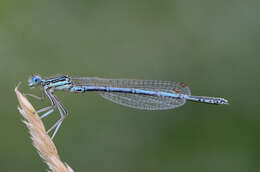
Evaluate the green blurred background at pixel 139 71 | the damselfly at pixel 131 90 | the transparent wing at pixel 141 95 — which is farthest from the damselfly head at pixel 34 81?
the green blurred background at pixel 139 71

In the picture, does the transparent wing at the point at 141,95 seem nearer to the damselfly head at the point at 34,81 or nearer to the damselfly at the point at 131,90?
the damselfly at the point at 131,90

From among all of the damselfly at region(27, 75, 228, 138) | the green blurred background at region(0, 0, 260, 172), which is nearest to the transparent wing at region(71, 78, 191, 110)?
the damselfly at region(27, 75, 228, 138)

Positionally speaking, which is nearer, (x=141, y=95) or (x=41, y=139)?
(x=41, y=139)

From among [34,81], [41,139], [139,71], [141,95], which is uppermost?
[139,71]

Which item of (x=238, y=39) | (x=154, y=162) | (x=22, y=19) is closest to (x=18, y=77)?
(x=22, y=19)

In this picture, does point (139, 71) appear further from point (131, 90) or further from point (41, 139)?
point (41, 139)

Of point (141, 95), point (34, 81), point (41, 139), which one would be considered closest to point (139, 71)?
point (141, 95)
